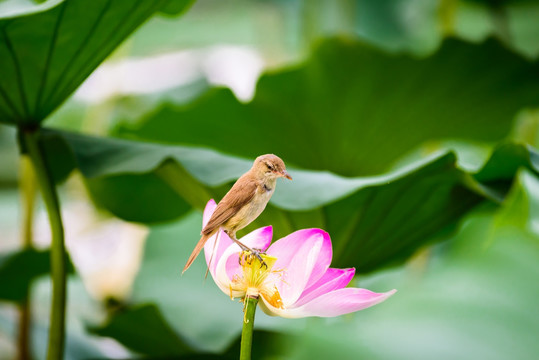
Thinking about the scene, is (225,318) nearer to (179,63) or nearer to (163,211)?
(163,211)

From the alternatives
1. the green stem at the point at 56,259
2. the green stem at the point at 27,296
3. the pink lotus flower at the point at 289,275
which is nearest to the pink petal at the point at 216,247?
the pink lotus flower at the point at 289,275

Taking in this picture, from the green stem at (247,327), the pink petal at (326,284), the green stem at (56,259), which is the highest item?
the green stem at (56,259)

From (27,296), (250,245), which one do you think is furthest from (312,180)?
(27,296)

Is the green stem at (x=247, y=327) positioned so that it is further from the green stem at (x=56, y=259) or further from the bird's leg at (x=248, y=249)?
the green stem at (x=56, y=259)

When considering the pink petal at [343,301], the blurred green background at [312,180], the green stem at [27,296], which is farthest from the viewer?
the green stem at [27,296]

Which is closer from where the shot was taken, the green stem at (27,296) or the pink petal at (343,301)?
the pink petal at (343,301)

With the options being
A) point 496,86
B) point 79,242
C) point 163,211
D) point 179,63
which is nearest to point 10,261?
point 163,211

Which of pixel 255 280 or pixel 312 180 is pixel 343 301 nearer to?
pixel 255 280
